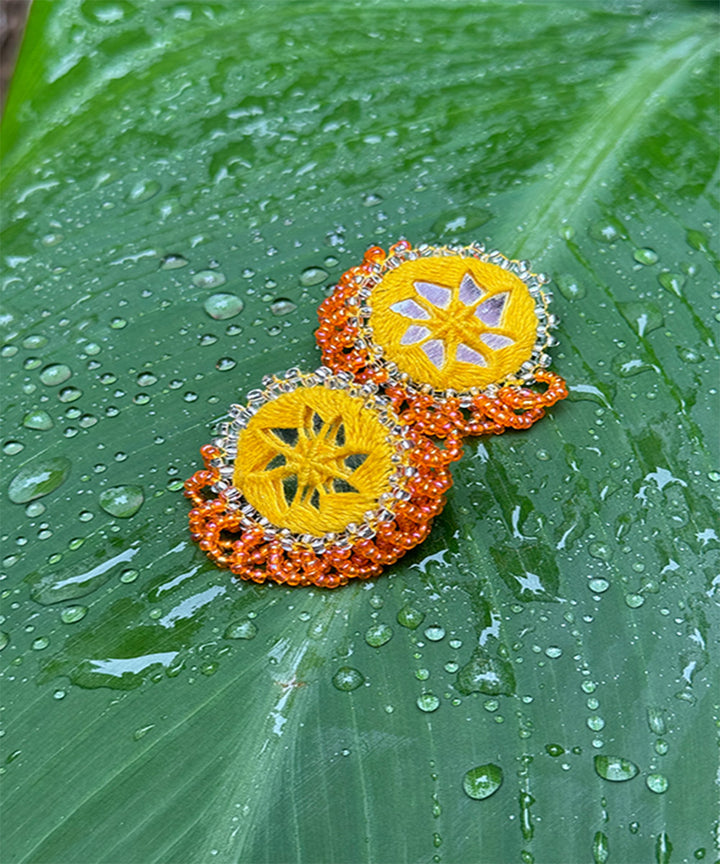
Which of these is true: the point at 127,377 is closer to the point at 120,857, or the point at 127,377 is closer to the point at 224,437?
the point at 224,437

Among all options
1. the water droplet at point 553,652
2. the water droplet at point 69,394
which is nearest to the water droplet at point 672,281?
the water droplet at point 553,652

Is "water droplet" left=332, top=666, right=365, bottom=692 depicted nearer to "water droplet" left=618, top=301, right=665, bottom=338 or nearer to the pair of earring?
the pair of earring

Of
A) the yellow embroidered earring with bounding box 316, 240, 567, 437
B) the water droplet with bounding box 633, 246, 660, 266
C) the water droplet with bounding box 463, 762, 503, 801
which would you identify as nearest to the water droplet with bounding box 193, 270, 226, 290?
the yellow embroidered earring with bounding box 316, 240, 567, 437

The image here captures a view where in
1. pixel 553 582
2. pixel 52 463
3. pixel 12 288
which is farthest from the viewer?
pixel 12 288

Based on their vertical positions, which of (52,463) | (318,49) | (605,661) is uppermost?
(318,49)

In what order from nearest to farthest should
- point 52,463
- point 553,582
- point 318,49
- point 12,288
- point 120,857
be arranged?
point 120,857 < point 553,582 < point 52,463 < point 12,288 < point 318,49

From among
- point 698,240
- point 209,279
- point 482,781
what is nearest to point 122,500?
point 209,279

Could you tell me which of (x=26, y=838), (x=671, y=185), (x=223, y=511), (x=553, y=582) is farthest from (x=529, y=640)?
(x=671, y=185)
